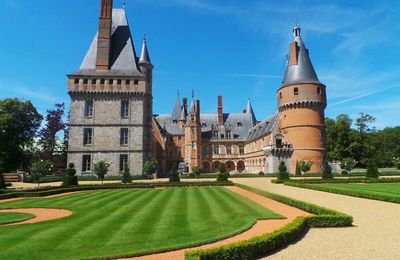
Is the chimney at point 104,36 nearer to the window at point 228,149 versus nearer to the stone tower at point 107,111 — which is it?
the stone tower at point 107,111

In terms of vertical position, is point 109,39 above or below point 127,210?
above

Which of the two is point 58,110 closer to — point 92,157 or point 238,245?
point 92,157

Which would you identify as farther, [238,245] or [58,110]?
[58,110]

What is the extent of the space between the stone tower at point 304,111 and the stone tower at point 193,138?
2010 cm

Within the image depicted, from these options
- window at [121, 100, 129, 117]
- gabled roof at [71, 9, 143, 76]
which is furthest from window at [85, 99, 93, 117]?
window at [121, 100, 129, 117]

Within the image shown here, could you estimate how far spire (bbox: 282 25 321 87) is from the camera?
154ft

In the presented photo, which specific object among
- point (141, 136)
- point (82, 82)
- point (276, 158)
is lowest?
point (276, 158)

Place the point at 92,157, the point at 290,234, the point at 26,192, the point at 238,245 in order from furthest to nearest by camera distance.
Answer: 1. the point at 92,157
2. the point at 26,192
3. the point at 290,234
4. the point at 238,245

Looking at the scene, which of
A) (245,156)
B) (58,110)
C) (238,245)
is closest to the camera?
(238,245)

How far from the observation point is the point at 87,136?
40.3m

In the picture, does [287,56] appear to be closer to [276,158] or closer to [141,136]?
[276,158]

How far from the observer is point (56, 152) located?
49.2m

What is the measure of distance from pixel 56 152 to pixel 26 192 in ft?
96.9

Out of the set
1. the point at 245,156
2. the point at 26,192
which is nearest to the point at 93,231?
the point at 26,192
